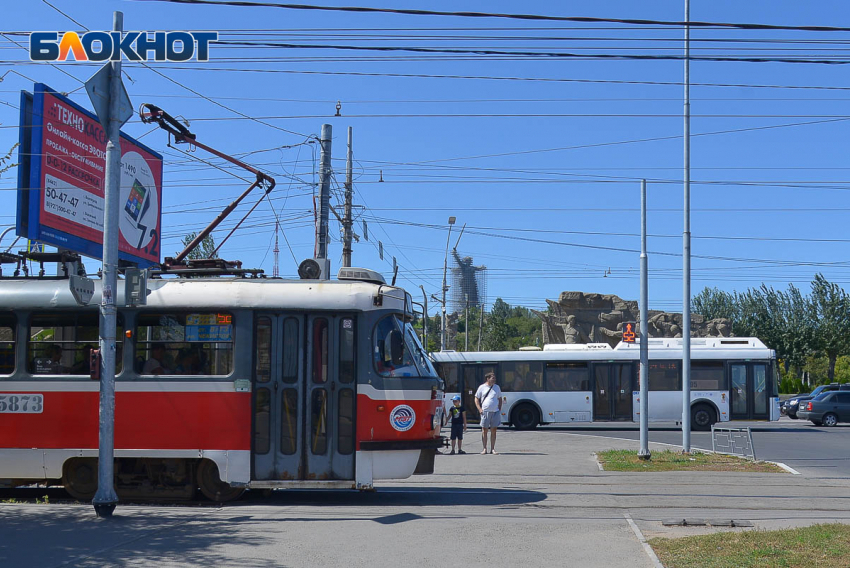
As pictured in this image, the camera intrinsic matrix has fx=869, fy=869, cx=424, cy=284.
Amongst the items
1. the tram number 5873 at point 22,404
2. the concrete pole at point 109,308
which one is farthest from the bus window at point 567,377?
the concrete pole at point 109,308

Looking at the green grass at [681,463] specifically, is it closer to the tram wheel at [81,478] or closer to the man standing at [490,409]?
the man standing at [490,409]

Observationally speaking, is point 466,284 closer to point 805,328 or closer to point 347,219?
point 805,328

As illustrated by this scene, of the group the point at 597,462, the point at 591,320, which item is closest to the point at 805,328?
the point at 591,320

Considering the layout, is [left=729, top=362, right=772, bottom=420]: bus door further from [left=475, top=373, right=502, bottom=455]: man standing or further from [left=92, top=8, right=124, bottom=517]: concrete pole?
[left=92, top=8, right=124, bottom=517]: concrete pole

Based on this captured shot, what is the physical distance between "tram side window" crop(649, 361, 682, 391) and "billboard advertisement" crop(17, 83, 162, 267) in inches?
694

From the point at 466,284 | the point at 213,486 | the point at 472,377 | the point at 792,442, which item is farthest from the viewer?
the point at 466,284

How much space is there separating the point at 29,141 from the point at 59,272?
24.4 feet

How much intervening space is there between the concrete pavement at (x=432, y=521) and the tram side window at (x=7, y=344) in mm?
1975

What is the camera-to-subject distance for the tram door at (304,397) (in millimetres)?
11438

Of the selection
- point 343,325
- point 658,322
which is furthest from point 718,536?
point 658,322

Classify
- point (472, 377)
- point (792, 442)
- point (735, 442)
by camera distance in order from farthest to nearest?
point (472, 377) < point (792, 442) < point (735, 442)

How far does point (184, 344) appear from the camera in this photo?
38.9 ft

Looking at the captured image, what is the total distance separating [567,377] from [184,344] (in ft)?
67.9

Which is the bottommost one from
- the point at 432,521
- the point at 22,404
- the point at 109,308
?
the point at 432,521
